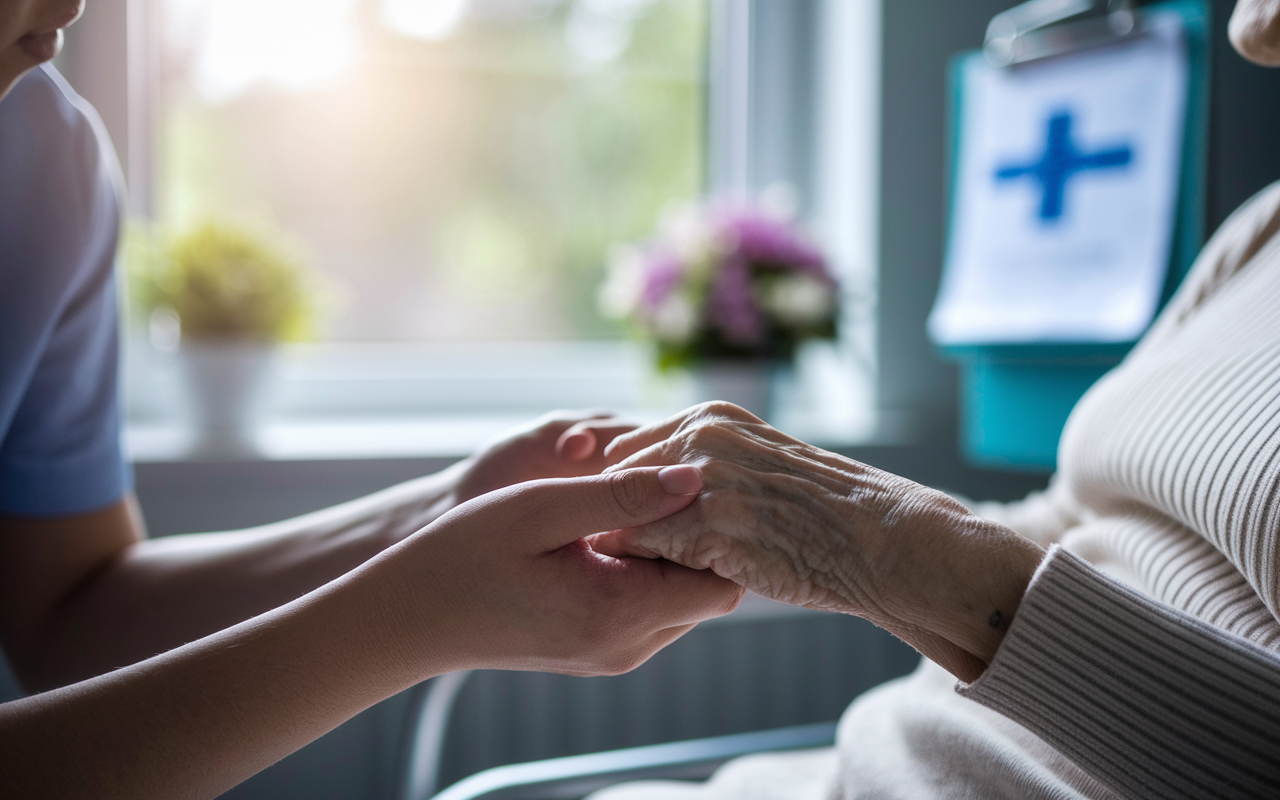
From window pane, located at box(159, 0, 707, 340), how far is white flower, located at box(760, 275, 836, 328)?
1.49 ft

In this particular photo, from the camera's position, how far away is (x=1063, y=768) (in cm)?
56

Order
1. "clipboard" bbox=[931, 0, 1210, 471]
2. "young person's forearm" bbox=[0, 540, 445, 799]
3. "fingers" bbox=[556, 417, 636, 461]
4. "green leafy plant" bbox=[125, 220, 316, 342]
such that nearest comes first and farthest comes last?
1. "young person's forearm" bbox=[0, 540, 445, 799]
2. "fingers" bbox=[556, 417, 636, 461]
3. "clipboard" bbox=[931, 0, 1210, 471]
4. "green leafy plant" bbox=[125, 220, 316, 342]

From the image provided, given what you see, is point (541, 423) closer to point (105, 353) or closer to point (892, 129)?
point (105, 353)

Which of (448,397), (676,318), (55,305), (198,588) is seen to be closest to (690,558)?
(198,588)

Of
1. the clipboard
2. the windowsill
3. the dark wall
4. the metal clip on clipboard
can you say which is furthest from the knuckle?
the dark wall

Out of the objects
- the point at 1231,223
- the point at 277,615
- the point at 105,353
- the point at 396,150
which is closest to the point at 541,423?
the point at 277,615

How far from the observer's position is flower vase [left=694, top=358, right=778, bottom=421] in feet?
4.64

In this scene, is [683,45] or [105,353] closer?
[105,353]

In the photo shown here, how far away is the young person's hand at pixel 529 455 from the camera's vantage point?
0.71 m

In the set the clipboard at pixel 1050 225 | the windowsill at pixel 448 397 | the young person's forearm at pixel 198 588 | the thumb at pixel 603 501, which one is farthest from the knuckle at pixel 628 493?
the clipboard at pixel 1050 225

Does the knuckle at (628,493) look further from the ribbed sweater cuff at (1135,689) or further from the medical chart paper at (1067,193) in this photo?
the medical chart paper at (1067,193)

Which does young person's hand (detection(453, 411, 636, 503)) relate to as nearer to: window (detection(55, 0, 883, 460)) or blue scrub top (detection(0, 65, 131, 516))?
blue scrub top (detection(0, 65, 131, 516))

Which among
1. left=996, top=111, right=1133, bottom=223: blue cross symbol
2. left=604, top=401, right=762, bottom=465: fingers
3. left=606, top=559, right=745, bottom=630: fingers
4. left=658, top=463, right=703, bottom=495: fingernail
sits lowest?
left=606, top=559, right=745, bottom=630: fingers

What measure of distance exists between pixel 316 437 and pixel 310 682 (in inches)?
37.8
